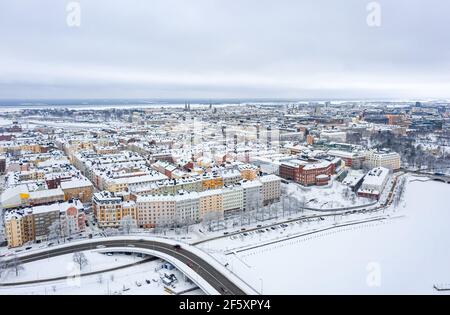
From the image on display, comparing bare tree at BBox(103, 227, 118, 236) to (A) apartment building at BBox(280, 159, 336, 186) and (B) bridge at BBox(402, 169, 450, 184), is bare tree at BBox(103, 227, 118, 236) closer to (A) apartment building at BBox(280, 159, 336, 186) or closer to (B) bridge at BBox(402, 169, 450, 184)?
(A) apartment building at BBox(280, 159, 336, 186)

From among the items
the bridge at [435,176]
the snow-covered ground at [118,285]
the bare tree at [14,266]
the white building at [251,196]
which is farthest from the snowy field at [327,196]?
the bare tree at [14,266]

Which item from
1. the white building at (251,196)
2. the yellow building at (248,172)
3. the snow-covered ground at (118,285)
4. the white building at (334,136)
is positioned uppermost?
the white building at (334,136)

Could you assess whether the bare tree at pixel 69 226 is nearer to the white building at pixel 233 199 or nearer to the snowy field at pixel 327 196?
the white building at pixel 233 199

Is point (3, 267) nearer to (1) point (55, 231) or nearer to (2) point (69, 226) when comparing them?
(1) point (55, 231)

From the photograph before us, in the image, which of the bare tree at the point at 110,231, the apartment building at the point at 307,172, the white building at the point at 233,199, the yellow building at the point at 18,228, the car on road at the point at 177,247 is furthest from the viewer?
the apartment building at the point at 307,172
